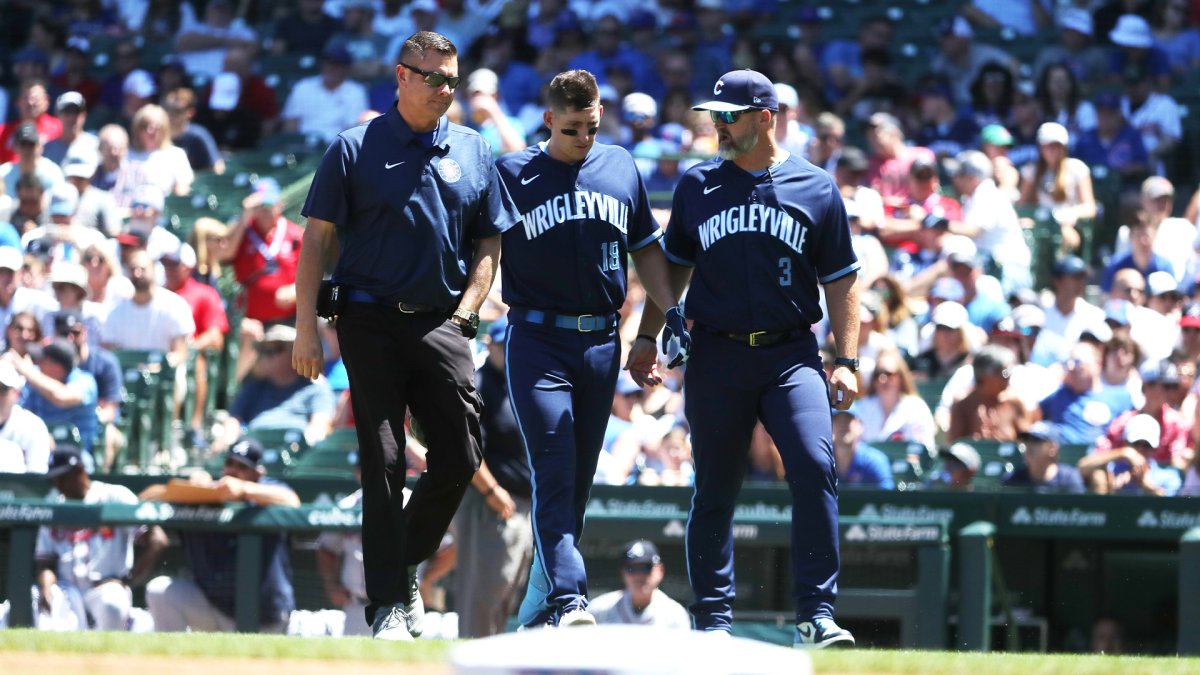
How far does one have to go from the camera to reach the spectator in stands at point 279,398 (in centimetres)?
1148

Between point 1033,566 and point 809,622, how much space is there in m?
3.96

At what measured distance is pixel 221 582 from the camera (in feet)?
30.9

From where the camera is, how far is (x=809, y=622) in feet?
20.1

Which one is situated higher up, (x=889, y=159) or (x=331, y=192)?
(x=889, y=159)

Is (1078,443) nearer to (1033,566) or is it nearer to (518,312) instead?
(1033,566)

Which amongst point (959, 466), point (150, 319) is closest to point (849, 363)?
point (959, 466)

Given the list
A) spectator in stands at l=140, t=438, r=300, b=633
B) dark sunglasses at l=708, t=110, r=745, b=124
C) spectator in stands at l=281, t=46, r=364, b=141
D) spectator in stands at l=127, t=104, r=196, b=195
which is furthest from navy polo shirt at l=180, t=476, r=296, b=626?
spectator in stands at l=281, t=46, r=364, b=141

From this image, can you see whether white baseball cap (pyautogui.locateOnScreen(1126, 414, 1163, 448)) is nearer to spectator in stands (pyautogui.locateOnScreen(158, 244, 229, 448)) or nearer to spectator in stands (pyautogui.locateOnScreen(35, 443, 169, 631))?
spectator in stands (pyautogui.locateOnScreen(35, 443, 169, 631))

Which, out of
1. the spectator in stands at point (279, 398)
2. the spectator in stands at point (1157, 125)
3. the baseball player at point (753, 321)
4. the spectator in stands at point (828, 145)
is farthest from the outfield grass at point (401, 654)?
the spectator in stands at point (1157, 125)

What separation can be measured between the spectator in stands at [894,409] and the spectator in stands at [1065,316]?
131 cm

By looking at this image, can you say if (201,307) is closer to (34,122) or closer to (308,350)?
(34,122)

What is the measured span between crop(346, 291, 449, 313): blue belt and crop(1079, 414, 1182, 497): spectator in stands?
16.5 ft

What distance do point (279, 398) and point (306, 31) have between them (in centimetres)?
711

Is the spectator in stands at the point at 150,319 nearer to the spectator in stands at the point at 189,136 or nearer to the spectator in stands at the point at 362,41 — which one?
the spectator in stands at the point at 189,136
